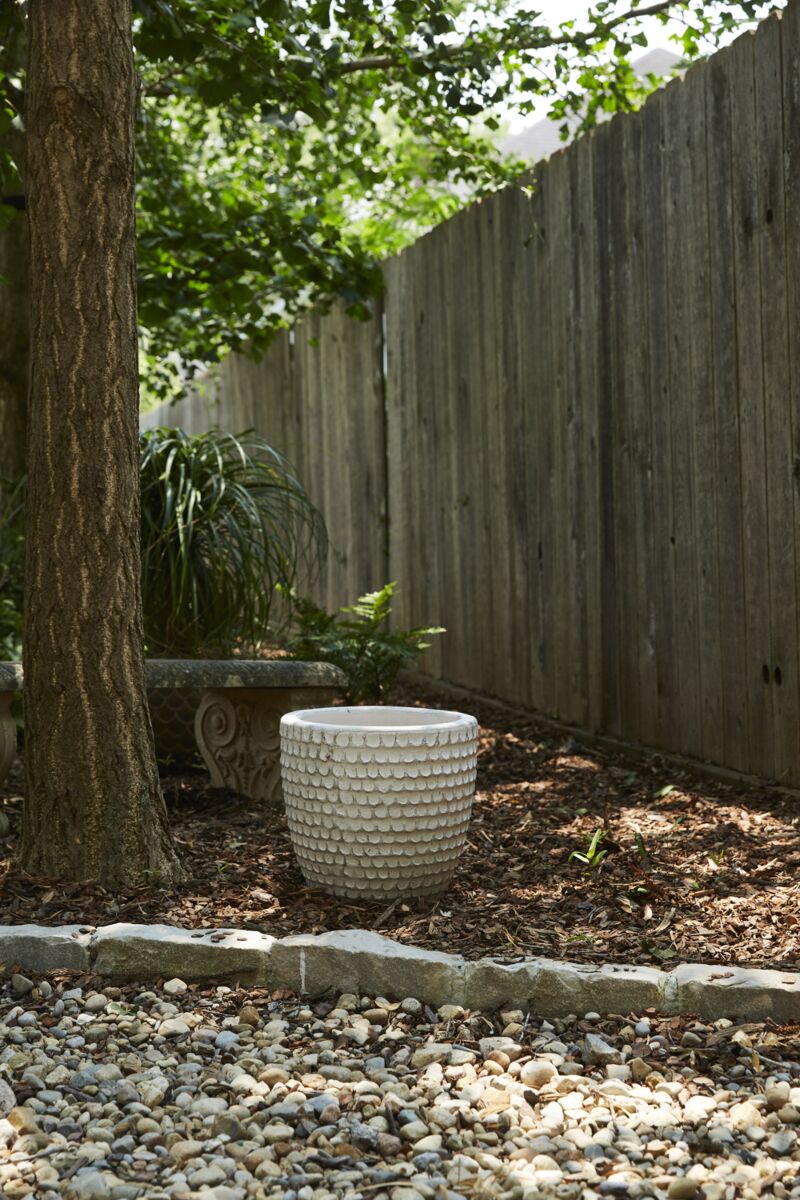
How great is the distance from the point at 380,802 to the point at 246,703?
127cm

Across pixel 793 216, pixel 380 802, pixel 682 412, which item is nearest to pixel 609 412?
pixel 682 412

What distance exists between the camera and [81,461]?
307 cm

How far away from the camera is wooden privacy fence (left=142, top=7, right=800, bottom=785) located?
3832 millimetres

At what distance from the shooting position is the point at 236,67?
14.2 ft

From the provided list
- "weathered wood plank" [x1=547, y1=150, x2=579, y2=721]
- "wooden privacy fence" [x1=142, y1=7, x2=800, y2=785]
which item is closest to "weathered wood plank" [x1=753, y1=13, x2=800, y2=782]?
"wooden privacy fence" [x1=142, y1=7, x2=800, y2=785]

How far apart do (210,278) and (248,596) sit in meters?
2.58

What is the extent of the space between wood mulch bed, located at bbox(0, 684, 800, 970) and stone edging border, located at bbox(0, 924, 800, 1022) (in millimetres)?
125

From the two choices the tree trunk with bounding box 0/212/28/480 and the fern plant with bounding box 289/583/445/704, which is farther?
the tree trunk with bounding box 0/212/28/480

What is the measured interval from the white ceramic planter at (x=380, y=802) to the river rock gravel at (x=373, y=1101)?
1.60ft

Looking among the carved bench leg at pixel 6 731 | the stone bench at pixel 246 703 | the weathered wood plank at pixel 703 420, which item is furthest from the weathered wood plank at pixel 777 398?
the carved bench leg at pixel 6 731

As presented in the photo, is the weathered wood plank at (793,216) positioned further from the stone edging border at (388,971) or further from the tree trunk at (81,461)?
the tree trunk at (81,461)

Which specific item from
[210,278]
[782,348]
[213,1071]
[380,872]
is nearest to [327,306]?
[210,278]

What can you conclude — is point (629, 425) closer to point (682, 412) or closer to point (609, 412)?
point (609, 412)

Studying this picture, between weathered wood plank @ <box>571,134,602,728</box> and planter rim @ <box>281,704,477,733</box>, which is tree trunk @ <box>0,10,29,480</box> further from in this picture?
planter rim @ <box>281,704,477,733</box>
